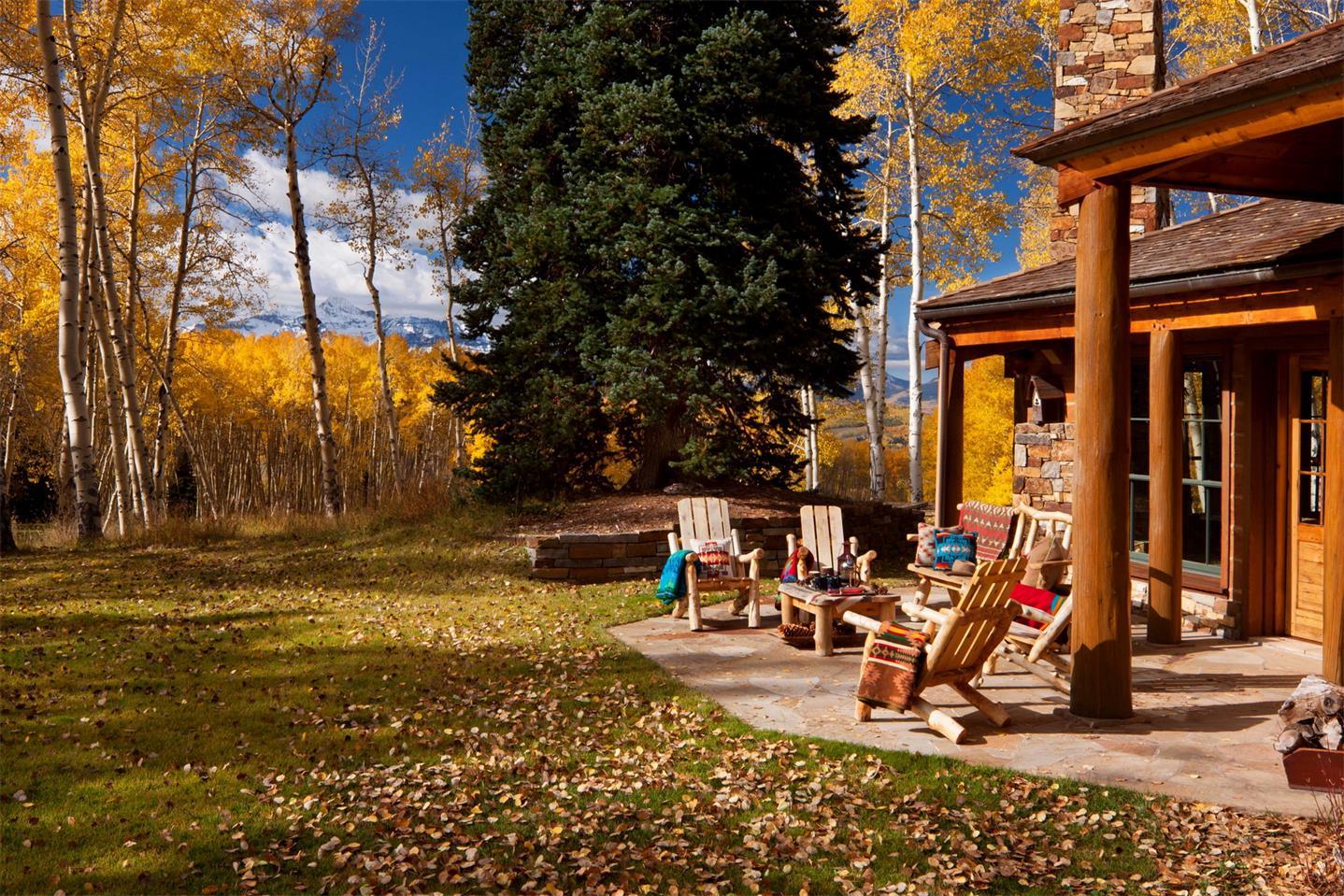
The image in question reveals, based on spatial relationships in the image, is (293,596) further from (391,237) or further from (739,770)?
(391,237)

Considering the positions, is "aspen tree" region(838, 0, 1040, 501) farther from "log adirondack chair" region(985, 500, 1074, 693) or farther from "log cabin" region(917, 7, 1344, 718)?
"log adirondack chair" region(985, 500, 1074, 693)

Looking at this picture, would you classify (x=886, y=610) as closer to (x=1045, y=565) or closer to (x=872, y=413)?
(x=1045, y=565)

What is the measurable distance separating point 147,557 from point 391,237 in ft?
40.3

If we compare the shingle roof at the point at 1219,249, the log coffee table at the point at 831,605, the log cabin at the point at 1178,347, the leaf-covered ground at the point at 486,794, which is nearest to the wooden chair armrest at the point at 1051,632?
the log cabin at the point at 1178,347

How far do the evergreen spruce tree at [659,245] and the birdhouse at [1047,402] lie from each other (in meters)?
3.36

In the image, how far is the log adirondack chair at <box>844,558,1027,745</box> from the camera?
4.98 meters

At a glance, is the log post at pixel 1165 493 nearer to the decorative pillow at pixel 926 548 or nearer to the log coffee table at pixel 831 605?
the decorative pillow at pixel 926 548

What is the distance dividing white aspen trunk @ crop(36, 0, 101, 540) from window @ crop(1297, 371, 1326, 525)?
1245cm

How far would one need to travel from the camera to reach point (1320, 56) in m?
4.06

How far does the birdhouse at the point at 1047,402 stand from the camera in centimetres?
923

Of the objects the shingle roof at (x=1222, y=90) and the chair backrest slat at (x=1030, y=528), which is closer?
the shingle roof at (x=1222, y=90)

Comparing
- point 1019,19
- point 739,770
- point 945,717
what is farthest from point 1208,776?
point 1019,19

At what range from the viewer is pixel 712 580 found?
809cm

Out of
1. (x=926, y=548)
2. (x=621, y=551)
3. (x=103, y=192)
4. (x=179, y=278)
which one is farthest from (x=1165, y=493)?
(x=179, y=278)
